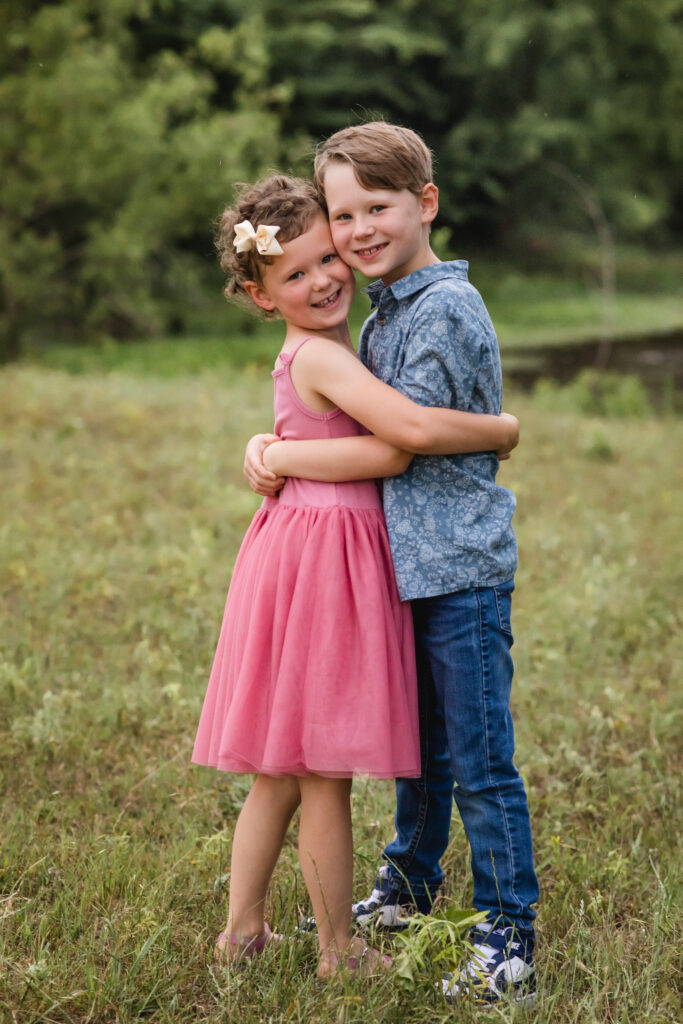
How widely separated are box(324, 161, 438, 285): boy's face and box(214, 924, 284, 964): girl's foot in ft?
4.30

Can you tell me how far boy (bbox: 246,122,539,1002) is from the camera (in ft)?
6.66

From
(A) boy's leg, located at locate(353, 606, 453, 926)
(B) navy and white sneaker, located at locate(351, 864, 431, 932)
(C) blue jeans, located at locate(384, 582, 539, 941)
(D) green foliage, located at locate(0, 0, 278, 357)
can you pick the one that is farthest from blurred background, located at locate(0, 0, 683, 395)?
(B) navy and white sneaker, located at locate(351, 864, 431, 932)

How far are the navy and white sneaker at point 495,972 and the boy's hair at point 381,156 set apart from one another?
4.65ft

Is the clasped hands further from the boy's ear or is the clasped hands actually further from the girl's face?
the boy's ear

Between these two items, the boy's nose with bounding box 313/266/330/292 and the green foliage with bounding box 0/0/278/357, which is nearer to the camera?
the boy's nose with bounding box 313/266/330/292

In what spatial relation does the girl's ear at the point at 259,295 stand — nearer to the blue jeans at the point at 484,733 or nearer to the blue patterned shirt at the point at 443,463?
the blue patterned shirt at the point at 443,463

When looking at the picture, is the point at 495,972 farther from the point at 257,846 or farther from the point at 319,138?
the point at 319,138

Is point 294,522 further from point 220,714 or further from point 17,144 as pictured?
point 17,144

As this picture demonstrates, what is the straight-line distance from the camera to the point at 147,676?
11.3 ft

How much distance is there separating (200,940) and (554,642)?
2019 mm

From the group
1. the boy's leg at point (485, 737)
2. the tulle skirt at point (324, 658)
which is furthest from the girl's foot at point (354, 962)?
the tulle skirt at point (324, 658)

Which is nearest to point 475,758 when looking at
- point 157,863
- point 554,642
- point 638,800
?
point 157,863

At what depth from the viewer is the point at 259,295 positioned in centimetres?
219

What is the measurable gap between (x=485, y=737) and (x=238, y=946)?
640mm
